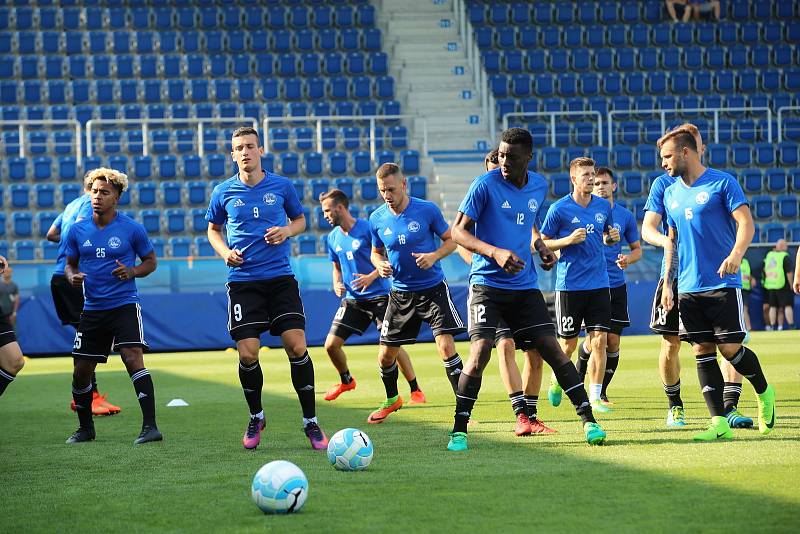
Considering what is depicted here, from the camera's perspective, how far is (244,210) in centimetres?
880

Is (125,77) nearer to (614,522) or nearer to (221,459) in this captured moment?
(221,459)

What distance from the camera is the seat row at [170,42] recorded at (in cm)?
3238

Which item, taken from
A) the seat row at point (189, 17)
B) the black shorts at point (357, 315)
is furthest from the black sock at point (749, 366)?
the seat row at point (189, 17)

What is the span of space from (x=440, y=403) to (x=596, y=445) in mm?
3988

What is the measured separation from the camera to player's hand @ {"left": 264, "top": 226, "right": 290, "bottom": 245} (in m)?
8.53

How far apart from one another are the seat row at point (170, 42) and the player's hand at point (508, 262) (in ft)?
86.1

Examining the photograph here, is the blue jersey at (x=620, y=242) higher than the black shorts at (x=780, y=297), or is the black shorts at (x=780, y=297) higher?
the blue jersey at (x=620, y=242)

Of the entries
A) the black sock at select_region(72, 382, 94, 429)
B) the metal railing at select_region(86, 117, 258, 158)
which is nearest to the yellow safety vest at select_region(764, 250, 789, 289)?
the metal railing at select_region(86, 117, 258, 158)

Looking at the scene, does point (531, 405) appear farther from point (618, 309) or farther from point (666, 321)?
point (618, 309)

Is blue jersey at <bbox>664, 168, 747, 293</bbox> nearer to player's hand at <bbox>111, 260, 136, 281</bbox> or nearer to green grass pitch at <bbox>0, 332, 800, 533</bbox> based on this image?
green grass pitch at <bbox>0, 332, 800, 533</bbox>

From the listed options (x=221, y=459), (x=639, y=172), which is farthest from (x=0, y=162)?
(x=221, y=459)

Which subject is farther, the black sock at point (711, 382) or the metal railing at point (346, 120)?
the metal railing at point (346, 120)

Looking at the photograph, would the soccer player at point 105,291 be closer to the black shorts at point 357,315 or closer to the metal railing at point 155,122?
the black shorts at point 357,315

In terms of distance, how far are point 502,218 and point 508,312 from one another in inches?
27.8
